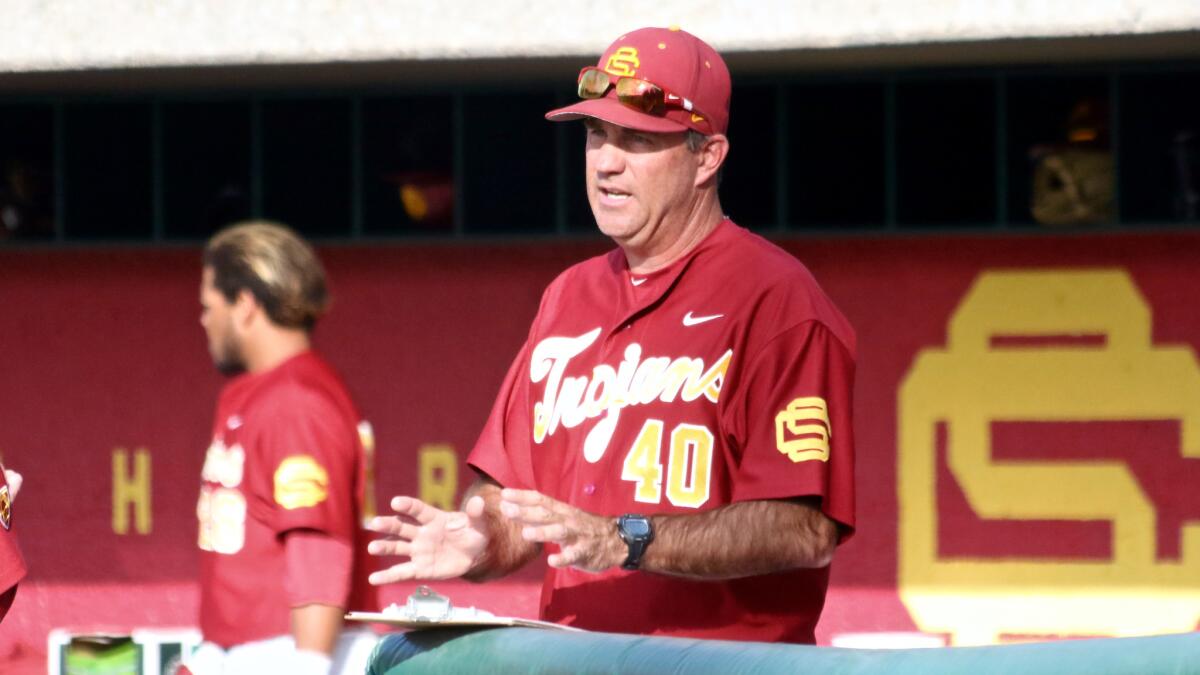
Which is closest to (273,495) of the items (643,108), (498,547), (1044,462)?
(498,547)

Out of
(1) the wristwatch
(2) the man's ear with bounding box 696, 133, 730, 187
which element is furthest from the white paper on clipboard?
(2) the man's ear with bounding box 696, 133, 730, 187

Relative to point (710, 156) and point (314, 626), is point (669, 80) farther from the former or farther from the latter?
point (314, 626)

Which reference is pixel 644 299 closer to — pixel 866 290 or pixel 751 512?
pixel 751 512

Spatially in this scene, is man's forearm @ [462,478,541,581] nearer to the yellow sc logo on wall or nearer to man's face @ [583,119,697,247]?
man's face @ [583,119,697,247]

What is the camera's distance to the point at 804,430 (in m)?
3.11

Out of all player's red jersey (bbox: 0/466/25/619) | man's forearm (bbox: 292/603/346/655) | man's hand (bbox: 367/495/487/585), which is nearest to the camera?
man's hand (bbox: 367/495/487/585)

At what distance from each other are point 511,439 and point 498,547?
0.31 m

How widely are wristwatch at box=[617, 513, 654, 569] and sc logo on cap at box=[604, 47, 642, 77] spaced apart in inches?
31.2

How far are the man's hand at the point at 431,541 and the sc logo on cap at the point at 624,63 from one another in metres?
0.77

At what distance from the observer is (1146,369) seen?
8.45 meters

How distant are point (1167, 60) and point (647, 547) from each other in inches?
232

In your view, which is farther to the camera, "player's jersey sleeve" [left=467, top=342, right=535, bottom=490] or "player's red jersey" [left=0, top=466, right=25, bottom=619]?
"player's red jersey" [left=0, top=466, right=25, bottom=619]

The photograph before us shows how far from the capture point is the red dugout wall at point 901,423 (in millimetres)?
8445

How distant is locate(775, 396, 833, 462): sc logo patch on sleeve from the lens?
3.09 meters
